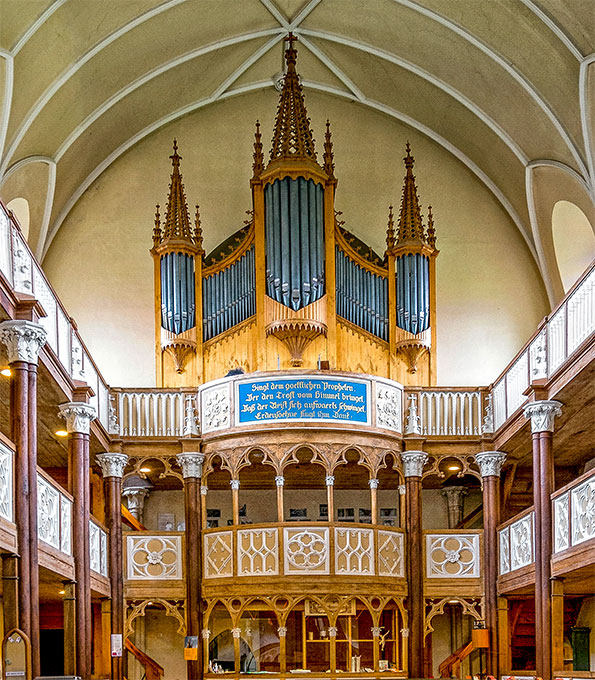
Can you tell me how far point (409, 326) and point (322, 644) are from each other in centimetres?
871

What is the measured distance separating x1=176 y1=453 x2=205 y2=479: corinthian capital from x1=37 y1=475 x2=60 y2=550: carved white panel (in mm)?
5716

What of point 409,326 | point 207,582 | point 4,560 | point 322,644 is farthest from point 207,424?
point 4,560

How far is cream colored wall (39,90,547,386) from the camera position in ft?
99.7

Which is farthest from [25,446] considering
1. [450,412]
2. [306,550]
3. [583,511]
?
[450,412]

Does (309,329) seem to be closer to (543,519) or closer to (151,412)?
(151,412)

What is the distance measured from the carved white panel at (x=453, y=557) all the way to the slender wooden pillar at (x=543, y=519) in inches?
157

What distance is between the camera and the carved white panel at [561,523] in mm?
20438

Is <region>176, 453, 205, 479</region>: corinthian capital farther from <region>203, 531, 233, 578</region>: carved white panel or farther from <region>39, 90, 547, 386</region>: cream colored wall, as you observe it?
<region>39, 90, 547, 386</region>: cream colored wall

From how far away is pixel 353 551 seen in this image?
81.8 ft

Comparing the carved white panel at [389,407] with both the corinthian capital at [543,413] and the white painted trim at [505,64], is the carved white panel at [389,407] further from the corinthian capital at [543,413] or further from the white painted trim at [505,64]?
the white painted trim at [505,64]

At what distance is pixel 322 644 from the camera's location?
30.3m

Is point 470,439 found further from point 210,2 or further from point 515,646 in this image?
point 210,2

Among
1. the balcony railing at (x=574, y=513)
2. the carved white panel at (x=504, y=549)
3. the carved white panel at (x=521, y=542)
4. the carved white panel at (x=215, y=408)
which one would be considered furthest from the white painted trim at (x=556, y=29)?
the carved white panel at (x=215, y=408)

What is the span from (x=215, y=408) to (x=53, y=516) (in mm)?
6446
